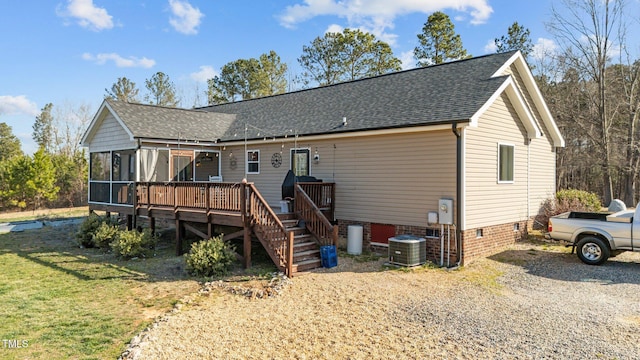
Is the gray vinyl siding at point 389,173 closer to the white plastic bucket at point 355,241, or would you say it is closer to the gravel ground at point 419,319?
the white plastic bucket at point 355,241

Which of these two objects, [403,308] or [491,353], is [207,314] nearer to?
[403,308]

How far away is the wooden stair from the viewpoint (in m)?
9.62

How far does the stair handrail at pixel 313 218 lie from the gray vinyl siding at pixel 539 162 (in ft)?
24.3

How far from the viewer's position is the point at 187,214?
11852 millimetres

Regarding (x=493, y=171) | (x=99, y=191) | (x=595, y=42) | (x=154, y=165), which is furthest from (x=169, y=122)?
(x=595, y=42)

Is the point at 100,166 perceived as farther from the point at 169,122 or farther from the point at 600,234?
the point at 600,234

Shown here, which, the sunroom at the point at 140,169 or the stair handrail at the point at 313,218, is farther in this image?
the sunroom at the point at 140,169

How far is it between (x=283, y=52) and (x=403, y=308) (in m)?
32.2

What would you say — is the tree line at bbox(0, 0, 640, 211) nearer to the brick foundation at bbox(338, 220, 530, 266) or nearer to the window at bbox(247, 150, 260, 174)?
the brick foundation at bbox(338, 220, 530, 266)

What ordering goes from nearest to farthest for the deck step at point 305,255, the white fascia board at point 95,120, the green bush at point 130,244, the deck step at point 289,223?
the deck step at point 305,255, the deck step at point 289,223, the green bush at point 130,244, the white fascia board at point 95,120

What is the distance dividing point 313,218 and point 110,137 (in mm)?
9475

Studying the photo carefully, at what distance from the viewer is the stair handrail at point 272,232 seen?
29.9ft

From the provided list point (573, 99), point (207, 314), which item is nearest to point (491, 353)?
point (207, 314)

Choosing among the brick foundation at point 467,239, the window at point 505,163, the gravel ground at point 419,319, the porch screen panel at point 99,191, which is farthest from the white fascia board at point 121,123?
the window at point 505,163
